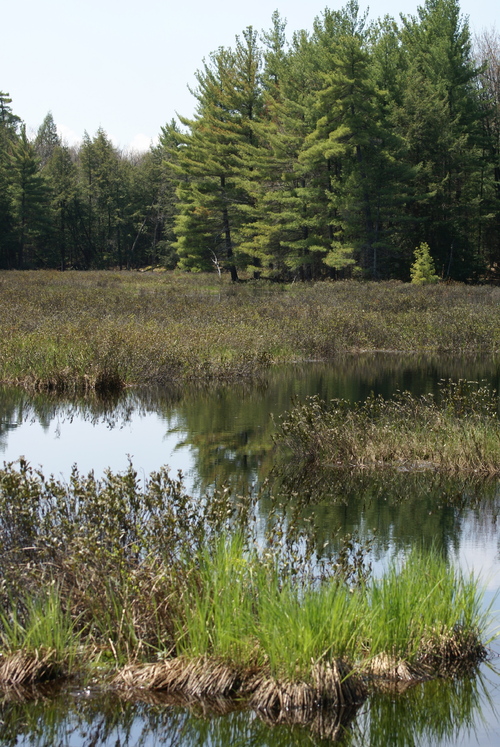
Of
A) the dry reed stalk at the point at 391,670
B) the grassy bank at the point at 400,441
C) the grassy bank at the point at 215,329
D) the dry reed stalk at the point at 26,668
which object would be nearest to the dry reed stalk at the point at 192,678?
the dry reed stalk at the point at 26,668

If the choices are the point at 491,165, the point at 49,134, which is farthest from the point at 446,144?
the point at 49,134

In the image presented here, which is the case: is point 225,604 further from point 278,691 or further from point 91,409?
point 91,409

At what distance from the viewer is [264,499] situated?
31.5 feet

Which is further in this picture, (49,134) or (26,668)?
(49,134)

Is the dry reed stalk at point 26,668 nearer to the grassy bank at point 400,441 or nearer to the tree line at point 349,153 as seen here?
the grassy bank at point 400,441

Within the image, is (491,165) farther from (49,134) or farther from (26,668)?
(49,134)

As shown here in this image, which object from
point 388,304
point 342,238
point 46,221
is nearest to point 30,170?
point 46,221

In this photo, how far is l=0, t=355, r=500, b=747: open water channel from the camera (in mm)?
4621

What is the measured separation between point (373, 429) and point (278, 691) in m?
6.90

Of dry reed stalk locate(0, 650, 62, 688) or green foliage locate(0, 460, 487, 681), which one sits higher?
green foliage locate(0, 460, 487, 681)

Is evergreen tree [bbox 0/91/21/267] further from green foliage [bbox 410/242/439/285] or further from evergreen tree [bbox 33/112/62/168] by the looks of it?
green foliage [bbox 410/242/439/285]

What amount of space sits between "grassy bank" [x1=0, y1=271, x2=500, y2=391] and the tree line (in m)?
6.35

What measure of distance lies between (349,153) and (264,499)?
120 ft

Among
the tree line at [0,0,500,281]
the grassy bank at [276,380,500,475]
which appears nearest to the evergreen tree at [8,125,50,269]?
the tree line at [0,0,500,281]
